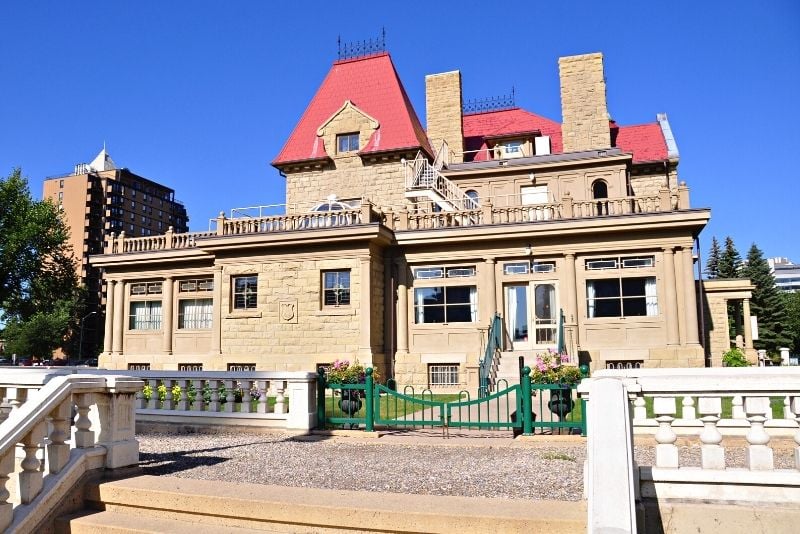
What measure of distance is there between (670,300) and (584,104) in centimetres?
1159

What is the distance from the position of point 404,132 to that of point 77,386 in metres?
23.4

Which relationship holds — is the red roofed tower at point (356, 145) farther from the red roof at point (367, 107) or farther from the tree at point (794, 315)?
the tree at point (794, 315)

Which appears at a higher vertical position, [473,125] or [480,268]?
[473,125]

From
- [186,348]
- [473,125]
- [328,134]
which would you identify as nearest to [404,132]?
[328,134]

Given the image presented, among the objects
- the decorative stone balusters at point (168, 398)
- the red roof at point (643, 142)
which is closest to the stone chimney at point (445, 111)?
the red roof at point (643, 142)

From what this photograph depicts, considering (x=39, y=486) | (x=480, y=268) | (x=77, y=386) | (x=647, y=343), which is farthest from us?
(x=480, y=268)

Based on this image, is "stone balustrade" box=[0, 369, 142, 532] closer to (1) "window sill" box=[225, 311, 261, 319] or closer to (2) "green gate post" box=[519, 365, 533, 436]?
(2) "green gate post" box=[519, 365, 533, 436]

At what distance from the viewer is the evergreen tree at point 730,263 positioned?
62219 mm

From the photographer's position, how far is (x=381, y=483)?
7098 mm

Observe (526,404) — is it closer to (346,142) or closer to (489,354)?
(489,354)

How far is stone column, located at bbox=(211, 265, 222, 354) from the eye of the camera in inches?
943

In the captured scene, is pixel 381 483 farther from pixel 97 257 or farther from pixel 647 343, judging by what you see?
pixel 97 257

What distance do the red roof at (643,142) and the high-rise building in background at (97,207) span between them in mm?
77921

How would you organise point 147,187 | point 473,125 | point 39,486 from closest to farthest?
point 39,486
point 473,125
point 147,187
